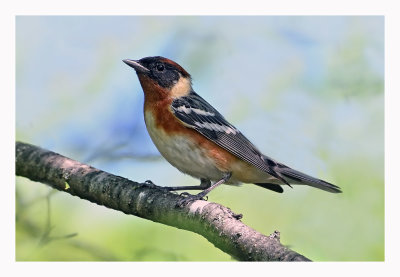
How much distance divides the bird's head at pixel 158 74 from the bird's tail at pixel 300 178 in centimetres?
97

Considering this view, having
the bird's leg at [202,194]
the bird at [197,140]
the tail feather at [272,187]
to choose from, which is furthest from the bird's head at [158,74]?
the tail feather at [272,187]

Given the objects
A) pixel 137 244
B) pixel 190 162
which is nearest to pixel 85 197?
pixel 137 244

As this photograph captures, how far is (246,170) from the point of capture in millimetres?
4094

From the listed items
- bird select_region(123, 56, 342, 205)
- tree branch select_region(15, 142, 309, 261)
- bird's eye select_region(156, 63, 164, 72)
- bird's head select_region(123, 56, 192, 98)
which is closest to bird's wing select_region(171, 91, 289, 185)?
bird select_region(123, 56, 342, 205)

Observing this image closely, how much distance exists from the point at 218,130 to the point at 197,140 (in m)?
0.21

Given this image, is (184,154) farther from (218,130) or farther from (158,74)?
(158,74)

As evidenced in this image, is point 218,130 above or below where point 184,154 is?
above

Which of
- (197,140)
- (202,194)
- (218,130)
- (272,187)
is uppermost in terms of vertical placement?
(218,130)

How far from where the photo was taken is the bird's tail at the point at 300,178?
4.13 meters

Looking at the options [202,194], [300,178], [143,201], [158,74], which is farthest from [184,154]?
[300,178]

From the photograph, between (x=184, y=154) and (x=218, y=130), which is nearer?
(x=184, y=154)

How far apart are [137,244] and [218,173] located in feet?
2.53

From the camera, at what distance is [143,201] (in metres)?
3.73

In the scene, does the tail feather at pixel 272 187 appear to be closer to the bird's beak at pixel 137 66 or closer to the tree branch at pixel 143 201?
the tree branch at pixel 143 201
